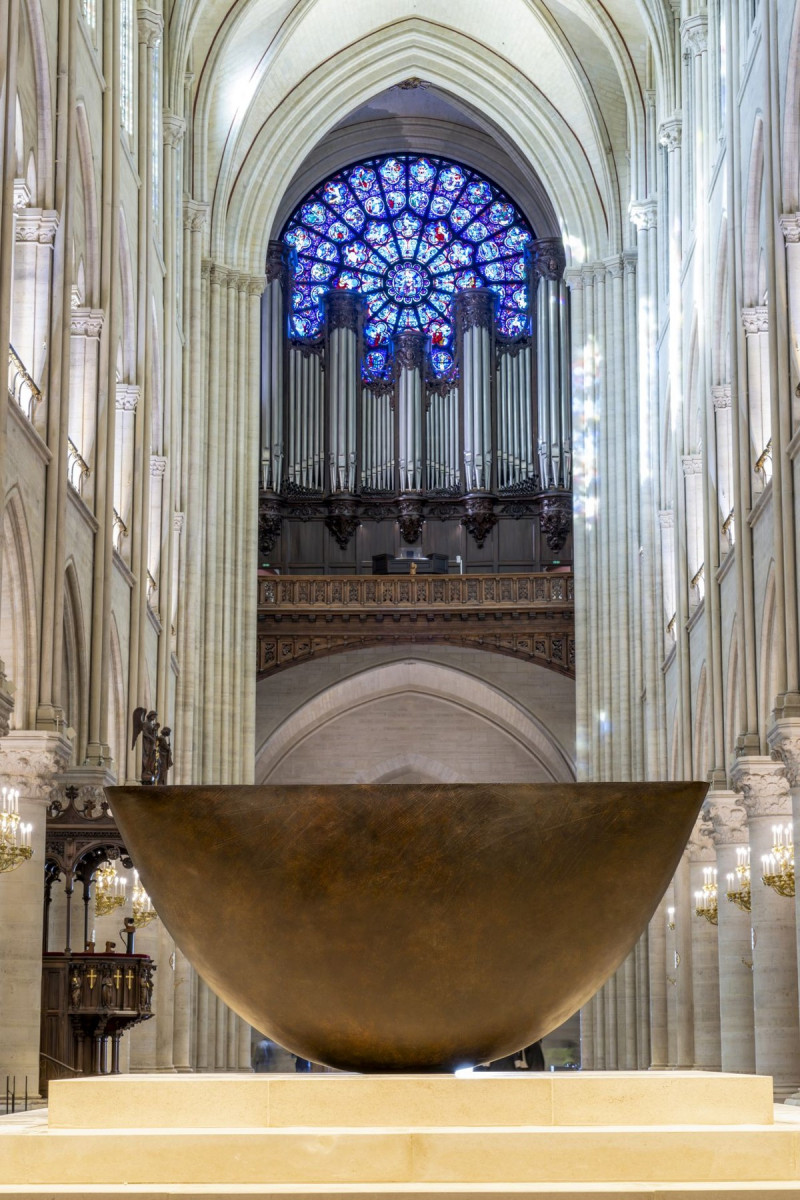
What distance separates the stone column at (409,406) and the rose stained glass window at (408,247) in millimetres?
552

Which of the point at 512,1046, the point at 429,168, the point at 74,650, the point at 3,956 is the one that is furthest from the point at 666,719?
the point at 512,1046

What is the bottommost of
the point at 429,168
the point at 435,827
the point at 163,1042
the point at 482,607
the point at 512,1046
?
the point at 163,1042

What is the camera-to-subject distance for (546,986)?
5695 millimetres

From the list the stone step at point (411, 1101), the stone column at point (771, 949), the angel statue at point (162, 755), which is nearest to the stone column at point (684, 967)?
the stone column at point (771, 949)

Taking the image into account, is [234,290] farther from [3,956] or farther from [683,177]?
[3,956]

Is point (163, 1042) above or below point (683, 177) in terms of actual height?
below

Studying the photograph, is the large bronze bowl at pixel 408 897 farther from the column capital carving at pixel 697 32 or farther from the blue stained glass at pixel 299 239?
the blue stained glass at pixel 299 239

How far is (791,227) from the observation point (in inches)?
601

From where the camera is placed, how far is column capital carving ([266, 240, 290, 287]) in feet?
111

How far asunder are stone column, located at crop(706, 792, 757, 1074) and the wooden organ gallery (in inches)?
522

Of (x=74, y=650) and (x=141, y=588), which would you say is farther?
(x=141, y=588)

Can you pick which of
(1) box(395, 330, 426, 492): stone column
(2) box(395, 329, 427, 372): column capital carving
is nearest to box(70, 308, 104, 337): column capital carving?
(1) box(395, 330, 426, 492): stone column

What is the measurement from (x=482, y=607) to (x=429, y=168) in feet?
33.4

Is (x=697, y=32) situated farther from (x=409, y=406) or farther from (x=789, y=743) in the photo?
(x=409, y=406)
